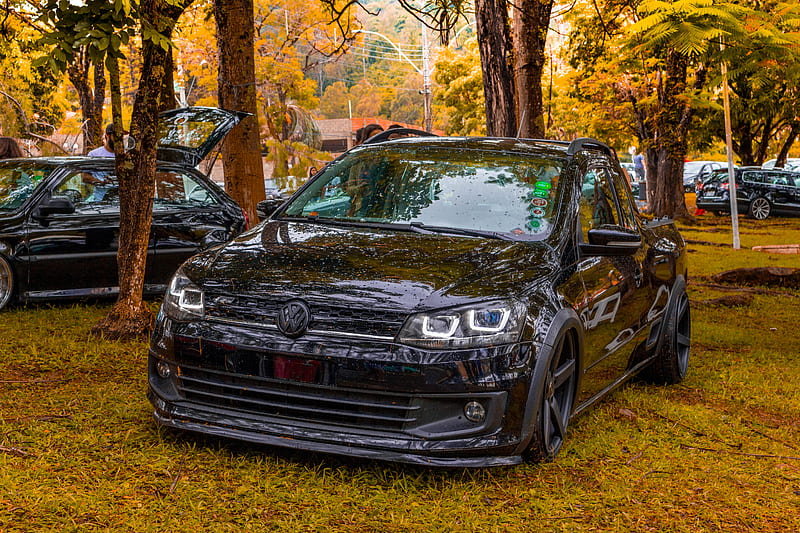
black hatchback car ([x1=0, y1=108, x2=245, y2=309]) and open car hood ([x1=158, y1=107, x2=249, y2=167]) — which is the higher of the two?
open car hood ([x1=158, y1=107, x2=249, y2=167])

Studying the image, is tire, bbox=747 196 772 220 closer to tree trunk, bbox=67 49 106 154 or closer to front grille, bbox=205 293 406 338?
tree trunk, bbox=67 49 106 154

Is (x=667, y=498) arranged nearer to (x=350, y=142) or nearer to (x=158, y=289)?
(x=158, y=289)

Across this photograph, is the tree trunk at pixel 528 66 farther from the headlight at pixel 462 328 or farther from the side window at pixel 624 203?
the headlight at pixel 462 328

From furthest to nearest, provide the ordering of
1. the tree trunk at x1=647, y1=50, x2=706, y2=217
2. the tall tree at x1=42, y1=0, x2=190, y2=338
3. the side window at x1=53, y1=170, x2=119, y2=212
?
1. the tree trunk at x1=647, y1=50, x2=706, y2=217
2. the side window at x1=53, y1=170, x2=119, y2=212
3. the tall tree at x1=42, y1=0, x2=190, y2=338

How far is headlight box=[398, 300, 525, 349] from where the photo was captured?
4293 millimetres

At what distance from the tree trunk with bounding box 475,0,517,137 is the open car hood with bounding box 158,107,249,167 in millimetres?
3997

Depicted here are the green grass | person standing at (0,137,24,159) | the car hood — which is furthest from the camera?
person standing at (0,137,24,159)

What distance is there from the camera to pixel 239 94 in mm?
11922

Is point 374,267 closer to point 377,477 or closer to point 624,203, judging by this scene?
point 377,477

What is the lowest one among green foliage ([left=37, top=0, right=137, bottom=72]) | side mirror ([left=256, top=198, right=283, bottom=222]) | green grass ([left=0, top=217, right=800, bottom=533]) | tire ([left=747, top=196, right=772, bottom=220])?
tire ([left=747, top=196, right=772, bottom=220])

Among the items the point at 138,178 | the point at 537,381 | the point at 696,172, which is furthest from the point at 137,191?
the point at 696,172

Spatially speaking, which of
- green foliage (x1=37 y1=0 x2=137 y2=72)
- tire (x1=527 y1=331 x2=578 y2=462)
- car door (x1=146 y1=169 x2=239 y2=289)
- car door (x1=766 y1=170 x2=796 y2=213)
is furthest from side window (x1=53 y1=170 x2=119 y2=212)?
car door (x1=766 y1=170 x2=796 y2=213)

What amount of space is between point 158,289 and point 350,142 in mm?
66319

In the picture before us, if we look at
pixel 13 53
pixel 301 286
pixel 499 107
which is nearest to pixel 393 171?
pixel 301 286
